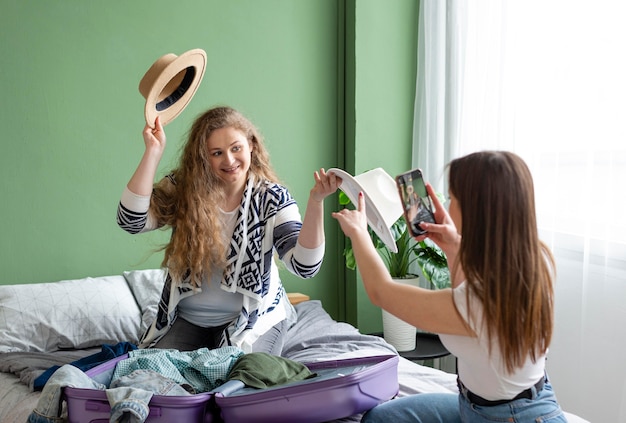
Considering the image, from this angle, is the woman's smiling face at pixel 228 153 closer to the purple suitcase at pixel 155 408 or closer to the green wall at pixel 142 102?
the green wall at pixel 142 102

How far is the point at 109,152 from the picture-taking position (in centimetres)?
294

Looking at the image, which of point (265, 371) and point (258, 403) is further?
point (265, 371)

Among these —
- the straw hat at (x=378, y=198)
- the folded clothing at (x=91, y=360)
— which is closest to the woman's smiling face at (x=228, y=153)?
the straw hat at (x=378, y=198)

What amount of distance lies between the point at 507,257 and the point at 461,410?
367mm

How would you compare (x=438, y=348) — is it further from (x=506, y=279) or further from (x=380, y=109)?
(x=506, y=279)

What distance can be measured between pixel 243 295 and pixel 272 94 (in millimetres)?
1397

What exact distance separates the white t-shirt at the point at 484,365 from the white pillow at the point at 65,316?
62.4 inches

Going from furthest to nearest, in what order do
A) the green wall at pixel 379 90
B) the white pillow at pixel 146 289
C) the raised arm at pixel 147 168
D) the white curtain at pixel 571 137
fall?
the green wall at pixel 379 90
the white pillow at pixel 146 289
the white curtain at pixel 571 137
the raised arm at pixel 147 168

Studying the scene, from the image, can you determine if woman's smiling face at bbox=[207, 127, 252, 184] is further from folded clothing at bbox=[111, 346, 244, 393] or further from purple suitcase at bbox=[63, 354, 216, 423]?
purple suitcase at bbox=[63, 354, 216, 423]

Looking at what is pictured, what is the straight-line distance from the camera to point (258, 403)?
1.54m

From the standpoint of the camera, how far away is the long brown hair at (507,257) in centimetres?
129

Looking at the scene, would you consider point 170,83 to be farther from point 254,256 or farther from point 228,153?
point 254,256

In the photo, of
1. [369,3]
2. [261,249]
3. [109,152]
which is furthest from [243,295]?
[369,3]

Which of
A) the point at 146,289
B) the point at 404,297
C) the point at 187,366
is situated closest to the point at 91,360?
the point at 187,366
